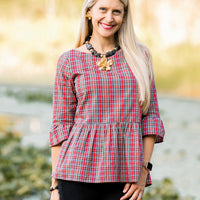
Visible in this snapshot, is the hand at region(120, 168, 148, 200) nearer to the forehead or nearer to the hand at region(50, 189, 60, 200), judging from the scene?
the hand at region(50, 189, 60, 200)

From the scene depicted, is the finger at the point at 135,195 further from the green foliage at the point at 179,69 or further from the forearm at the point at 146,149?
the green foliage at the point at 179,69

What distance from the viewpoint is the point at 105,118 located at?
202 cm

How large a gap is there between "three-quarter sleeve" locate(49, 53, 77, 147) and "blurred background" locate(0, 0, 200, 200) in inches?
87.7

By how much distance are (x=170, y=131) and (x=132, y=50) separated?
4.17 meters

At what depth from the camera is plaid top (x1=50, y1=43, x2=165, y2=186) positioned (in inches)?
78.0

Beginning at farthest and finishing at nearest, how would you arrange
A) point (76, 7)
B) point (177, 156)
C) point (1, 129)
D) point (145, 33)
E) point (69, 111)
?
point (76, 7), point (145, 33), point (1, 129), point (177, 156), point (69, 111)

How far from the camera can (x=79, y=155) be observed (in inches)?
79.0

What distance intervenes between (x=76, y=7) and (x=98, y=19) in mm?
5602

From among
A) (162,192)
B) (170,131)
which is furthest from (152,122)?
(170,131)

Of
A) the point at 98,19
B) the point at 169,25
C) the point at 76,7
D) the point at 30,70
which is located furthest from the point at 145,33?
the point at 98,19

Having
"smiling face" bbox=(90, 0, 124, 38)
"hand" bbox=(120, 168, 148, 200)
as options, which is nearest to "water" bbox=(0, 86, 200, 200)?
"hand" bbox=(120, 168, 148, 200)

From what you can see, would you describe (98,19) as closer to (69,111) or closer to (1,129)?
(69,111)

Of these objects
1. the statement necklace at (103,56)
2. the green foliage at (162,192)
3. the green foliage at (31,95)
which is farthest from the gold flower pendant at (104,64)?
the green foliage at (31,95)

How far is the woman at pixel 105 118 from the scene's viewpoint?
1.99 meters
